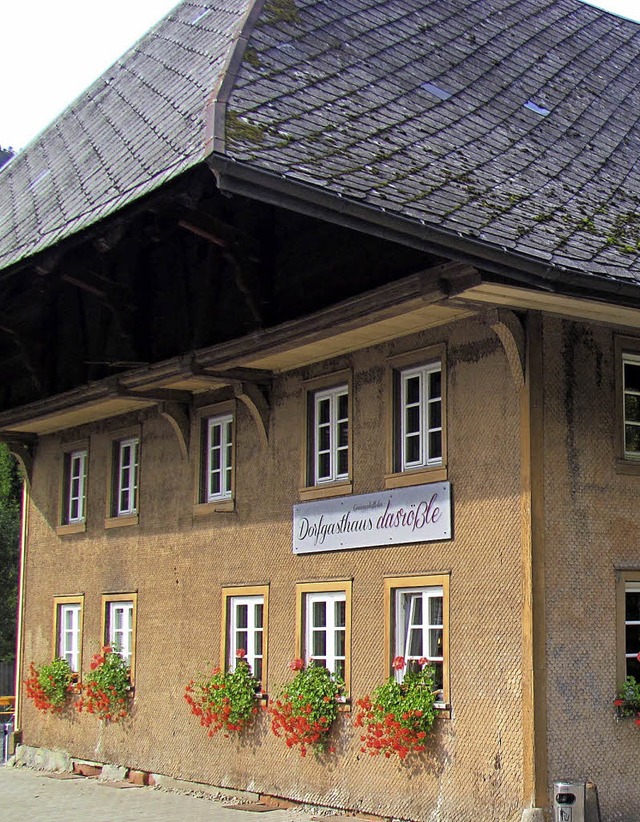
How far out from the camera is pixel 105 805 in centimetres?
1703

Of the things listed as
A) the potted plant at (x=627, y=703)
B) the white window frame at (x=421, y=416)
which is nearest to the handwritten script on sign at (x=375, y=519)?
the white window frame at (x=421, y=416)

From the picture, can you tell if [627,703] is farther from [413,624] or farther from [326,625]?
[326,625]

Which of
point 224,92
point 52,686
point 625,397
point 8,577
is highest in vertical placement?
point 224,92

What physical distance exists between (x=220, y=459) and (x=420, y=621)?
4.59 metres

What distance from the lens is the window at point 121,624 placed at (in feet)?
64.7

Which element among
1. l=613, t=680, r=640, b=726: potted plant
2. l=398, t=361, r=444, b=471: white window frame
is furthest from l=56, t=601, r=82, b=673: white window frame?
l=613, t=680, r=640, b=726: potted plant

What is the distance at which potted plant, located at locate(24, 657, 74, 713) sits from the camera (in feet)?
69.6

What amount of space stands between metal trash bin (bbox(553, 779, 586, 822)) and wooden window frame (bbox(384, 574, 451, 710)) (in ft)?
5.75

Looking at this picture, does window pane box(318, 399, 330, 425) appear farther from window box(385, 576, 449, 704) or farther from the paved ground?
the paved ground

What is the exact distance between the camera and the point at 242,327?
16.2 metres

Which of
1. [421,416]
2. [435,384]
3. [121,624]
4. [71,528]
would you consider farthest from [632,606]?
[71,528]

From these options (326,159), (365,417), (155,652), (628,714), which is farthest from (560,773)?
(155,652)

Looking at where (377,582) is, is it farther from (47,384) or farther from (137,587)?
(47,384)

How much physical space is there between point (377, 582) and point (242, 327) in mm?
3419
